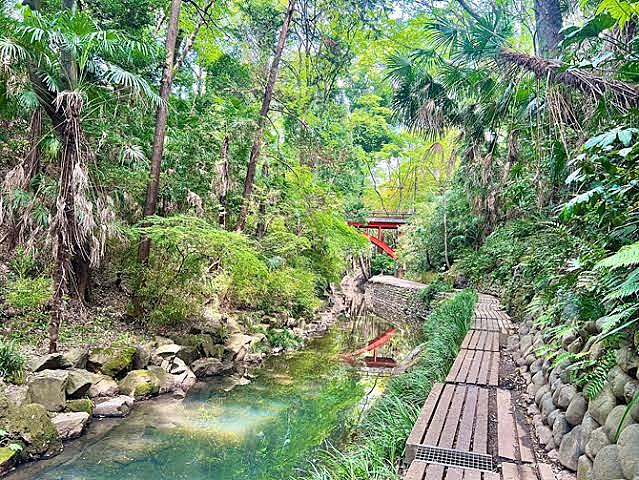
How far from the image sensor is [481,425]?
132 inches

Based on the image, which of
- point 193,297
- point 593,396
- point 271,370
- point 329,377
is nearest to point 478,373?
point 593,396

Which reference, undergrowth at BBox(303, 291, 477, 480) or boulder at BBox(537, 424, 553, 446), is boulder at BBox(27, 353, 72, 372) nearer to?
undergrowth at BBox(303, 291, 477, 480)

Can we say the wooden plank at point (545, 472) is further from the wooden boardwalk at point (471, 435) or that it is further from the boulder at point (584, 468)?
the boulder at point (584, 468)

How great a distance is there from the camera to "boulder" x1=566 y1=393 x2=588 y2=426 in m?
2.79

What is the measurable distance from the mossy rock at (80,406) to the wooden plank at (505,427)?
453cm

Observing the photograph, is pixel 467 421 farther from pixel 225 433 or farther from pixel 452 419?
pixel 225 433

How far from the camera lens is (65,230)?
5.63 meters

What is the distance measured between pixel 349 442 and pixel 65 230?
166 inches

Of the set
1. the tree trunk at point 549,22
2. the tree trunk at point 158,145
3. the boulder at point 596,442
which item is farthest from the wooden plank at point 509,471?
the tree trunk at point 158,145

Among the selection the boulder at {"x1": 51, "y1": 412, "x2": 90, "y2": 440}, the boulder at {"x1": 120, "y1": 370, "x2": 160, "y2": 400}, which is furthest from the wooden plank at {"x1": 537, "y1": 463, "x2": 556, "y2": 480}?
the boulder at {"x1": 120, "y1": 370, "x2": 160, "y2": 400}

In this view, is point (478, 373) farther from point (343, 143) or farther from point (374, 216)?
point (374, 216)

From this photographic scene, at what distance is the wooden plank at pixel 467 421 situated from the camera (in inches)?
119

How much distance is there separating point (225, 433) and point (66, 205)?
3.40 metres

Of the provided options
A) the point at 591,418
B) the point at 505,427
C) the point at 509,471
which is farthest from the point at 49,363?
the point at 591,418
